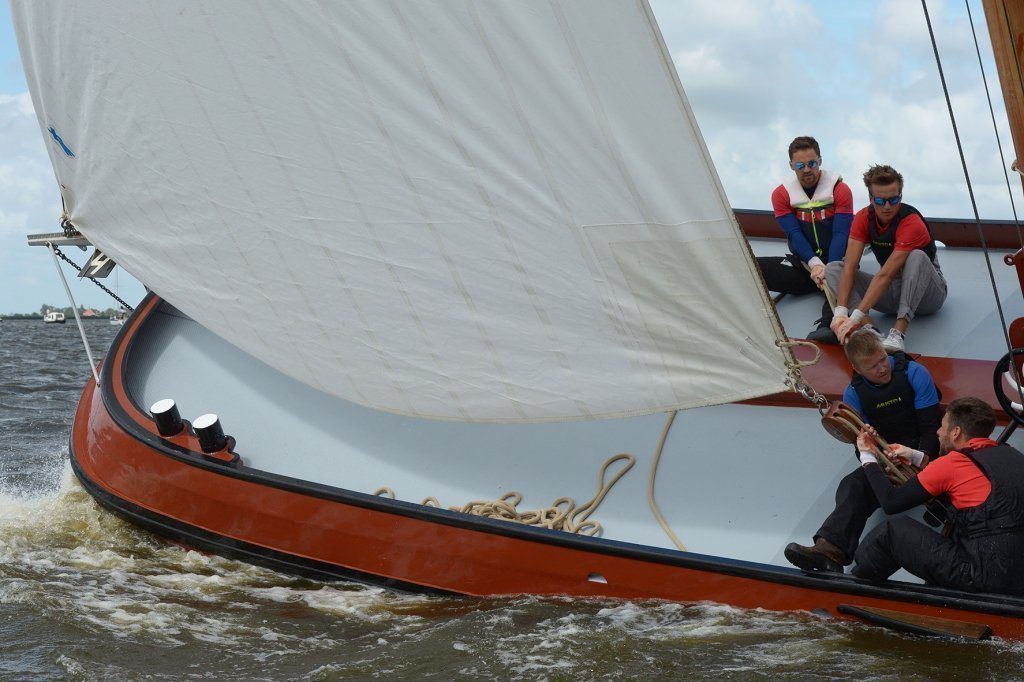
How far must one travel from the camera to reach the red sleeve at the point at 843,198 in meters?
5.11

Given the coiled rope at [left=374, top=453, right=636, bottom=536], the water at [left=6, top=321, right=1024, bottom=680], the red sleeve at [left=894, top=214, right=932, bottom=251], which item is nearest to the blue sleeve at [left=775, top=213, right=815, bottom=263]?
the red sleeve at [left=894, top=214, right=932, bottom=251]

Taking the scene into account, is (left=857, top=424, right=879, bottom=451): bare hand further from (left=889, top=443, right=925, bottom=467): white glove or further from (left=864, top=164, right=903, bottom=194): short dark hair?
(left=864, top=164, right=903, bottom=194): short dark hair

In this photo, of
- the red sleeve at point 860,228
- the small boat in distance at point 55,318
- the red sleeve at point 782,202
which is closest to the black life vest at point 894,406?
the red sleeve at point 860,228

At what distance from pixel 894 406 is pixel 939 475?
512 mm

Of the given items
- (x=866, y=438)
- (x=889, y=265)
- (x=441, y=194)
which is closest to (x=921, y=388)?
(x=866, y=438)

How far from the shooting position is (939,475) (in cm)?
342

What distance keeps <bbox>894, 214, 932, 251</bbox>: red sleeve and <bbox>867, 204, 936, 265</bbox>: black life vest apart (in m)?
0.02

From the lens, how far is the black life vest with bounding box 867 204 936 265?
464 centimetres

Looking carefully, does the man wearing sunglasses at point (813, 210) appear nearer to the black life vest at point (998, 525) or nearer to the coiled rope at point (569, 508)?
the coiled rope at point (569, 508)

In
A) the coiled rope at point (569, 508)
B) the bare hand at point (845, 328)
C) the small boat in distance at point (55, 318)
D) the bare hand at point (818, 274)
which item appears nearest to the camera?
the coiled rope at point (569, 508)

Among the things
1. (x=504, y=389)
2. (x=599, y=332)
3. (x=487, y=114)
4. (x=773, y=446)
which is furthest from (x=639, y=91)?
(x=773, y=446)

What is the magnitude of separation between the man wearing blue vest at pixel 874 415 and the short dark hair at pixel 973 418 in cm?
33

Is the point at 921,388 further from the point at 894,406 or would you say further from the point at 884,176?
the point at 884,176

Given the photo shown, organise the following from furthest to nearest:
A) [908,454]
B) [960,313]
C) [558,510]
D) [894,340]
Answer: [960,313], [894,340], [558,510], [908,454]
